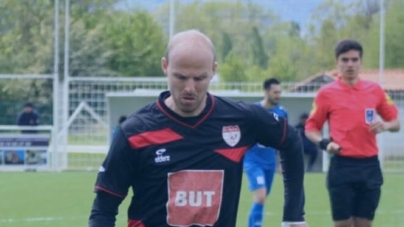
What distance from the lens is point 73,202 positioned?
1753 cm

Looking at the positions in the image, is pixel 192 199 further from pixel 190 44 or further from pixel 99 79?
pixel 99 79

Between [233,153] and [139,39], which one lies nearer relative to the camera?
[233,153]

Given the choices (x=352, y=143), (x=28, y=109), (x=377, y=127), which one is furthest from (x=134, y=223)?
(x=28, y=109)

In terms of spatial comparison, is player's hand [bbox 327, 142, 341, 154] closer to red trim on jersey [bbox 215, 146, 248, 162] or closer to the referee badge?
the referee badge

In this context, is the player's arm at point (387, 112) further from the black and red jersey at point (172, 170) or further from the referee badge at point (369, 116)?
the black and red jersey at point (172, 170)

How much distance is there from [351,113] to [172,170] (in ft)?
16.5

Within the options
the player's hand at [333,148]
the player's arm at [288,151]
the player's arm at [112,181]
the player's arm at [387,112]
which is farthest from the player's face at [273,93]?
the player's arm at [112,181]

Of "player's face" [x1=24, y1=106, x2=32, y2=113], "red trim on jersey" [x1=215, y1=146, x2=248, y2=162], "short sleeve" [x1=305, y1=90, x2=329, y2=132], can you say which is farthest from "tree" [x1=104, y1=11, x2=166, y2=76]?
"red trim on jersey" [x1=215, y1=146, x2=248, y2=162]

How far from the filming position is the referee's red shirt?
374 inches

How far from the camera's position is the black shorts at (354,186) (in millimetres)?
9477

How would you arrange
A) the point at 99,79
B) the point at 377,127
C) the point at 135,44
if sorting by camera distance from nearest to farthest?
the point at 377,127 < the point at 99,79 < the point at 135,44

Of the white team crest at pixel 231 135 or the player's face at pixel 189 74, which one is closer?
the player's face at pixel 189 74

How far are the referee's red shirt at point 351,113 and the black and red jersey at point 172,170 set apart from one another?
→ 475cm

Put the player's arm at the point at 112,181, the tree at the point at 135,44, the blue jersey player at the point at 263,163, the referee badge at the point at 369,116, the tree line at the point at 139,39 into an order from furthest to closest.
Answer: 1. the tree at the point at 135,44
2. the tree line at the point at 139,39
3. the blue jersey player at the point at 263,163
4. the referee badge at the point at 369,116
5. the player's arm at the point at 112,181
